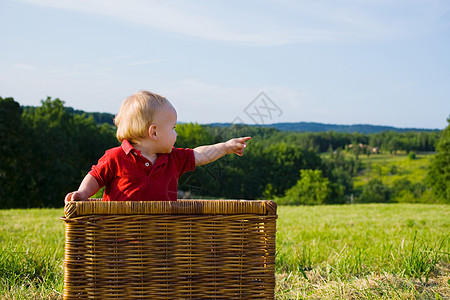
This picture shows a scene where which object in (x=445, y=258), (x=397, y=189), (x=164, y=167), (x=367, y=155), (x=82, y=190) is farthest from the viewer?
(x=367, y=155)

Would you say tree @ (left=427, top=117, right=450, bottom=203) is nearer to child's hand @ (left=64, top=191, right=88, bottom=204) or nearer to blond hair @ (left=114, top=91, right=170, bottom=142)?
blond hair @ (left=114, top=91, right=170, bottom=142)

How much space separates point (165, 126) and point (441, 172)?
127 feet

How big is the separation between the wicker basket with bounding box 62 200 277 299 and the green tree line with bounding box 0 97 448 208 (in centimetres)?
1193

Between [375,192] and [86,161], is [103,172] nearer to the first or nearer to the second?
[86,161]

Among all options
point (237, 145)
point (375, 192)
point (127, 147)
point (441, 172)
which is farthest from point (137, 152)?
point (375, 192)

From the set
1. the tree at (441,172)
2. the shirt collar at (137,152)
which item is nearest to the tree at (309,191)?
the tree at (441,172)

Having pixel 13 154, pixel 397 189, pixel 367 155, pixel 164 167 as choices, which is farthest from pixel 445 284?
pixel 367 155

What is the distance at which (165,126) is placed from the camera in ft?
7.28

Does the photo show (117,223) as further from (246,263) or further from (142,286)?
(246,263)

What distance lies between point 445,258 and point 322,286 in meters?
1.23

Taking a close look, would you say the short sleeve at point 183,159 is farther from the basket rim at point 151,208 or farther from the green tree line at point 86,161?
the green tree line at point 86,161

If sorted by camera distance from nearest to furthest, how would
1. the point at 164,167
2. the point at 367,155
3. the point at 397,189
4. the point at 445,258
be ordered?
the point at 164,167, the point at 445,258, the point at 397,189, the point at 367,155

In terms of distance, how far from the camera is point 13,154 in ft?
90.3

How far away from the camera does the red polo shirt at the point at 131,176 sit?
7.19ft
